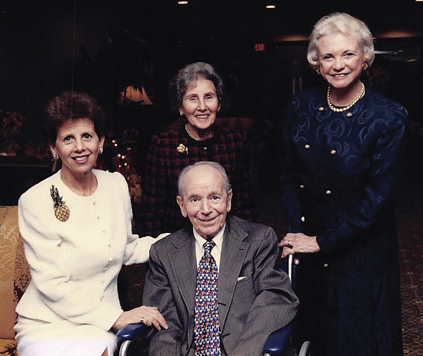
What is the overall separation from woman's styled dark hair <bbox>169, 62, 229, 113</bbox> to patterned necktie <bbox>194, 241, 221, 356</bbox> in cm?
78

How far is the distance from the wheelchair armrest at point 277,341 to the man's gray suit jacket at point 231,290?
1.9 inches

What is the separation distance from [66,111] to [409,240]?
4.65 meters

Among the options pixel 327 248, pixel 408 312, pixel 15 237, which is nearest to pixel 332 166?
pixel 327 248

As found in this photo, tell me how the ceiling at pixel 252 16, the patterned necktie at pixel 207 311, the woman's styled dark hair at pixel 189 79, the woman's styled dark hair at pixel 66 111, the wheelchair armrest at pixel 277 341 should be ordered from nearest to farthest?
the wheelchair armrest at pixel 277 341
the woman's styled dark hair at pixel 66 111
the patterned necktie at pixel 207 311
the woman's styled dark hair at pixel 189 79
the ceiling at pixel 252 16

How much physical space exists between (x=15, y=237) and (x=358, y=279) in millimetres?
1516

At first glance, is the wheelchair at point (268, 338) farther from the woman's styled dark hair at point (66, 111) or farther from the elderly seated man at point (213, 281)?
the woman's styled dark hair at point (66, 111)

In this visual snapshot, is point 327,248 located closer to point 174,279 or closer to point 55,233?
point 174,279

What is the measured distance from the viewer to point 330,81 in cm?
233

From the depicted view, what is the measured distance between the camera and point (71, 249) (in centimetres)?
229

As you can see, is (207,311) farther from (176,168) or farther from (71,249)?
(176,168)

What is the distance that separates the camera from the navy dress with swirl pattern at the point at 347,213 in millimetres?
2324

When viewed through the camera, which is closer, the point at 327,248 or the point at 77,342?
the point at 77,342

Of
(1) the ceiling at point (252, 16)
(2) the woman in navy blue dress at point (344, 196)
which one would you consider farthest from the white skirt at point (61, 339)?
(1) the ceiling at point (252, 16)

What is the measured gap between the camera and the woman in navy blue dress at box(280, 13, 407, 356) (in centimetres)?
231
